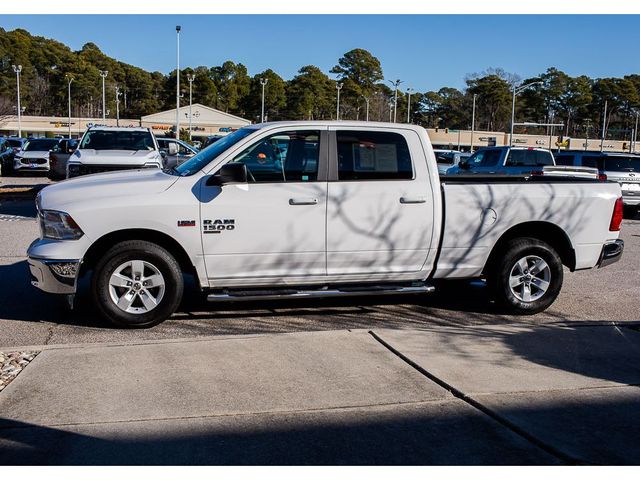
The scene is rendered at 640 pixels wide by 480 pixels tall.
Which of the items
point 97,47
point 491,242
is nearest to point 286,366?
point 491,242

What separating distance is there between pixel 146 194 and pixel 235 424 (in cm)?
295

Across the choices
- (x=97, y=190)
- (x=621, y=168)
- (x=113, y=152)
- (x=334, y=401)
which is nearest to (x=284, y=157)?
(x=97, y=190)

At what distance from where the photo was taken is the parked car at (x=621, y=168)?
60.6ft

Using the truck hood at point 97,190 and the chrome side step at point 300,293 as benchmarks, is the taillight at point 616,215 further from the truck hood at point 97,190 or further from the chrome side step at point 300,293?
the truck hood at point 97,190

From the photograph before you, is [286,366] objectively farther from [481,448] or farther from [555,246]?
[555,246]

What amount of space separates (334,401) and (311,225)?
2.43 meters

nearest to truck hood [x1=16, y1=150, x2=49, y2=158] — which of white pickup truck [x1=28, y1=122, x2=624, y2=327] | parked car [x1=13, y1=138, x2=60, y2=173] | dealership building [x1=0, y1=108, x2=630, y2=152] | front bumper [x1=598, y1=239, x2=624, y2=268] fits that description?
parked car [x1=13, y1=138, x2=60, y2=173]

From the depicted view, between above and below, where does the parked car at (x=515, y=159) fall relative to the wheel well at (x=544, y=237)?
above

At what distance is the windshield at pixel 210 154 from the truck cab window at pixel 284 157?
0.20 m

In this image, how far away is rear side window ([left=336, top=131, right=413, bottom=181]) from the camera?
7.19 metres

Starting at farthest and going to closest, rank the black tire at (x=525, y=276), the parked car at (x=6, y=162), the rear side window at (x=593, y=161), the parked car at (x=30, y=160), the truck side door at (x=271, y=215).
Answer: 1. the parked car at (x=6, y=162)
2. the parked car at (x=30, y=160)
3. the rear side window at (x=593, y=161)
4. the black tire at (x=525, y=276)
5. the truck side door at (x=271, y=215)

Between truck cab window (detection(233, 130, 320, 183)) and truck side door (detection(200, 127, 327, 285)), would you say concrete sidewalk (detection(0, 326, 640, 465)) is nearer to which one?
truck side door (detection(200, 127, 327, 285))

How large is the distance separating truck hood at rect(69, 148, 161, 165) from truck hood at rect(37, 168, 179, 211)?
7849mm

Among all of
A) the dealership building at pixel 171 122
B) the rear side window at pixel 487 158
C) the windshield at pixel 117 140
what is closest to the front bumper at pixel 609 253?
the windshield at pixel 117 140
